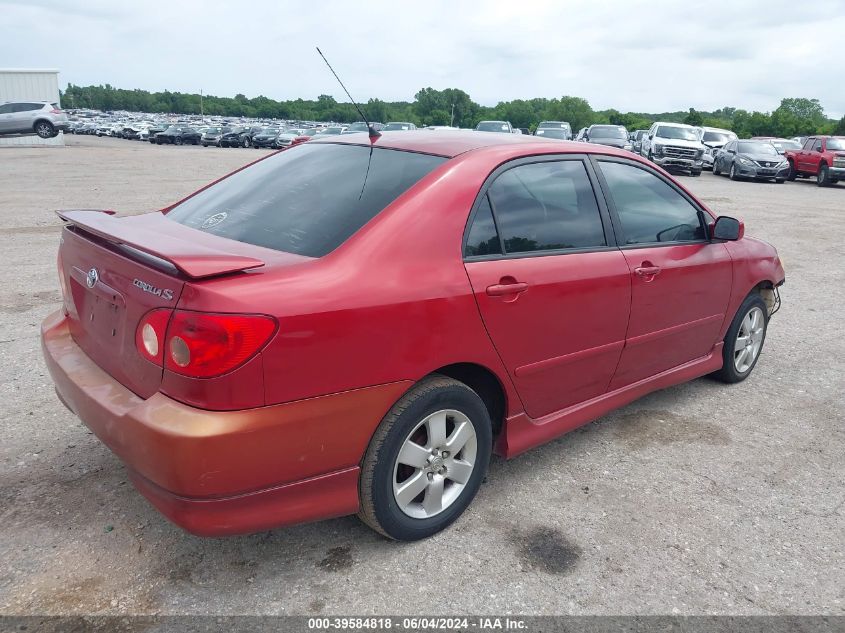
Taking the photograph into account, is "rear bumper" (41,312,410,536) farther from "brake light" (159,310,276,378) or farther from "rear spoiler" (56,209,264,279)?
"rear spoiler" (56,209,264,279)

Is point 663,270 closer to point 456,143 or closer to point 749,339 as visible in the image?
point 456,143

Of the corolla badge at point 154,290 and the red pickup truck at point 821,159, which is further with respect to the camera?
the red pickup truck at point 821,159

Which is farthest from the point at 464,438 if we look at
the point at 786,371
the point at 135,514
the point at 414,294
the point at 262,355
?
the point at 786,371

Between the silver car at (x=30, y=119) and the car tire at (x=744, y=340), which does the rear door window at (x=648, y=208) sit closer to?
the car tire at (x=744, y=340)

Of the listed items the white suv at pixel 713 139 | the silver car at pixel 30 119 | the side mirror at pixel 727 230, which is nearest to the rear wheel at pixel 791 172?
the white suv at pixel 713 139

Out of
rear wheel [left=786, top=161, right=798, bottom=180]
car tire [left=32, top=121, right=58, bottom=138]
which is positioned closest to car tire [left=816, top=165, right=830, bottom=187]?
rear wheel [left=786, top=161, right=798, bottom=180]

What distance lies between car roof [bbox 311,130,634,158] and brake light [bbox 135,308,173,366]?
1403 mm

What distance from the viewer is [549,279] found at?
311cm

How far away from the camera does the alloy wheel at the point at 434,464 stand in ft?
9.06

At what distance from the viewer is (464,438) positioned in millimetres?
2924

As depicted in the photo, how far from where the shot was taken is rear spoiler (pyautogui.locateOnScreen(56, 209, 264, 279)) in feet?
7.41

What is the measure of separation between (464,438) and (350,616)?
83 centimetres

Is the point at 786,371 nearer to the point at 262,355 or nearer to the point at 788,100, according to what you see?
the point at 262,355

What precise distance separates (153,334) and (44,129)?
1518 inches
